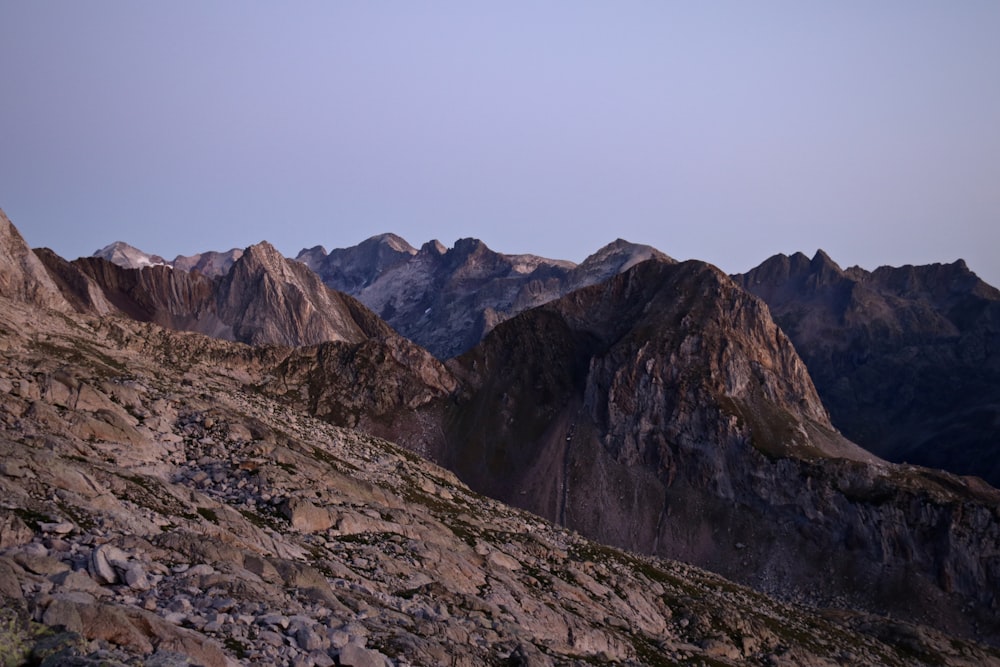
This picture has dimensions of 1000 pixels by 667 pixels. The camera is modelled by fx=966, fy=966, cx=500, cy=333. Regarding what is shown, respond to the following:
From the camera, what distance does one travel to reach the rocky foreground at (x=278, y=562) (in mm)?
30938

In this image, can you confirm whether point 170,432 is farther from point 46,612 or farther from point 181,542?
point 46,612

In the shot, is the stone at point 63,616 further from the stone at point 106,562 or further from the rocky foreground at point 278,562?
the stone at point 106,562

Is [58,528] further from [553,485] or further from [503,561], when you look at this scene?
[553,485]

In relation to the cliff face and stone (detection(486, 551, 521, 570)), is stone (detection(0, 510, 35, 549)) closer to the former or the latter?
stone (detection(486, 551, 521, 570))

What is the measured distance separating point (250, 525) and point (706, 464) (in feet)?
440

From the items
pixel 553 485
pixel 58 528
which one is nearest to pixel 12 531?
pixel 58 528

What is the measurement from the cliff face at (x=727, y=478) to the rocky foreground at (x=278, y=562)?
45968mm

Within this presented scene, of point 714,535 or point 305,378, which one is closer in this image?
point 714,535

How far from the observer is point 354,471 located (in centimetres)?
7962

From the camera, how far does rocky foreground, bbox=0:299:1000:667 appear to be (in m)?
30.9

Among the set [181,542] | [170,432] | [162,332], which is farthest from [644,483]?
[181,542]

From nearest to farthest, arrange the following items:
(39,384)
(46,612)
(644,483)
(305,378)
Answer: (46,612) → (39,384) → (644,483) → (305,378)

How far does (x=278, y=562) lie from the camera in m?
41.4

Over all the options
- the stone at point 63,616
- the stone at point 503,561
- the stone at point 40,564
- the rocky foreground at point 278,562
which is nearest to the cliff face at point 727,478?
the rocky foreground at point 278,562
